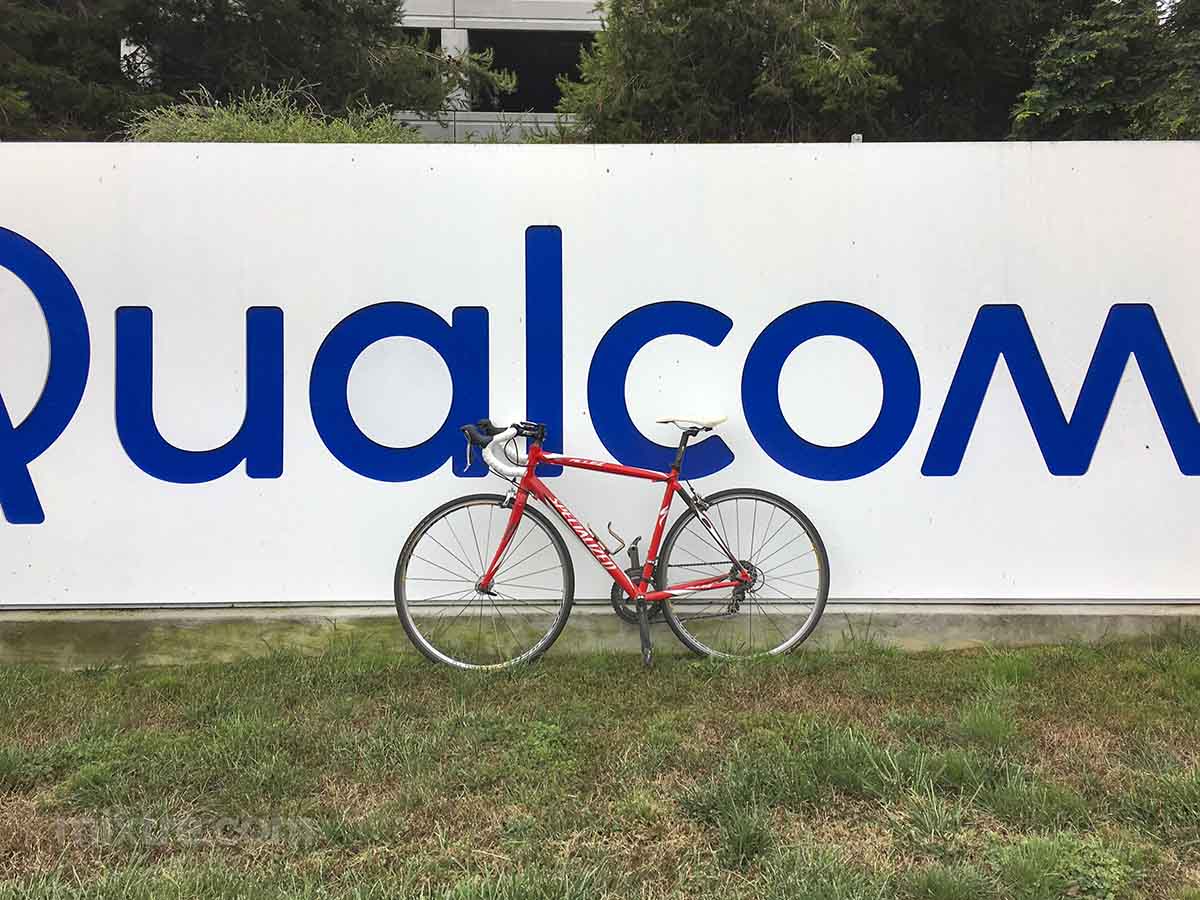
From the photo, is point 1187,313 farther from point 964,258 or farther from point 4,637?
point 4,637

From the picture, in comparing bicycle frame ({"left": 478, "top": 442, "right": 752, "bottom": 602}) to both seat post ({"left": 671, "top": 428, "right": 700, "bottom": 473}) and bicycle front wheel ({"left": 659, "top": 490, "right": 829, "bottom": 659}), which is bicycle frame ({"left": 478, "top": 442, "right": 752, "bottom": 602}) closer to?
seat post ({"left": 671, "top": 428, "right": 700, "bottom": 473})

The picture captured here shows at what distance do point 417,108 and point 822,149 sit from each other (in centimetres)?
957

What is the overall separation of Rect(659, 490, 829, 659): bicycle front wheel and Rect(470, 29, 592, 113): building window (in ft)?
73.3

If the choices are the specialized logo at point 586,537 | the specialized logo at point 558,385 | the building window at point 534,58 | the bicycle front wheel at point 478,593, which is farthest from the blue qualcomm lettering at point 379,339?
the building window at point 534,58

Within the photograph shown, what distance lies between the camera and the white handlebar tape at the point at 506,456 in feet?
11.9

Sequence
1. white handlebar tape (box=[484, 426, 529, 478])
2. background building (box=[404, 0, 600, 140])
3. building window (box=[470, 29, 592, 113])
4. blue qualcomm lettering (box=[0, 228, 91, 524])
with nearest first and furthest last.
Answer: white handlebar tape (box=[484, 426, 529, 478]), blue qualcomm lettering (box=[0, 228, 91, 524]), background building (box=[404, 0, 600, 140]), building window (box=[470, 29, 592, 113])

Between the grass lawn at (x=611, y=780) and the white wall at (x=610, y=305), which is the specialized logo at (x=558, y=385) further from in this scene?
the grass lawn at (x=611, y=780)

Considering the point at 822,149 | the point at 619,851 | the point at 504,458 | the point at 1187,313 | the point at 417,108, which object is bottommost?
the point at 619,851

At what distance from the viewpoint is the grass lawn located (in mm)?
2232

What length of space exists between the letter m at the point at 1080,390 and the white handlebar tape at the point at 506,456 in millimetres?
A: 1917

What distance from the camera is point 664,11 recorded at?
1133 centimetres

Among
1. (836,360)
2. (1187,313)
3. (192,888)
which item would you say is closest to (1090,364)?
(1187,313)

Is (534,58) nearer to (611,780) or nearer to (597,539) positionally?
(597,539)

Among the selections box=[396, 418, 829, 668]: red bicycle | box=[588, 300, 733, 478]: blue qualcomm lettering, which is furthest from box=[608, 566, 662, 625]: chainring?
box=[588, 300, 733, 478]: blue qualcomm lettering
